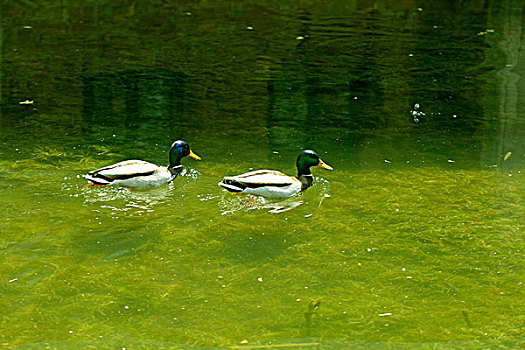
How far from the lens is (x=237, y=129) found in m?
7.30

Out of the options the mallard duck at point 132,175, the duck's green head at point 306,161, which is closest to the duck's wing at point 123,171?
the mallard duck at point 132,175

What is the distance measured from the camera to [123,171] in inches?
217

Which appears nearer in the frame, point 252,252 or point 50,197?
point 252,252

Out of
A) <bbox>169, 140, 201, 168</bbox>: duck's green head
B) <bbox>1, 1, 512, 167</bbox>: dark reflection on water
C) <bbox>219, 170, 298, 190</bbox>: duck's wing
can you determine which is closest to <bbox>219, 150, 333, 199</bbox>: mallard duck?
<bbox>219, 170, 298, 190</bbox>: duck's wing

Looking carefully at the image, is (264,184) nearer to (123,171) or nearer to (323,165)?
(323,165)

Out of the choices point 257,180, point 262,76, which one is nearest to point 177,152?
point 257,180

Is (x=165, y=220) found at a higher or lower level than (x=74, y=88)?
lower

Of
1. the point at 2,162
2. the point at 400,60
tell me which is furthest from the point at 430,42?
the point at 2,162

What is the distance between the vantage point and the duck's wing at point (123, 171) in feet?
18.0

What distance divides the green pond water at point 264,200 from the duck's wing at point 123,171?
144 mm

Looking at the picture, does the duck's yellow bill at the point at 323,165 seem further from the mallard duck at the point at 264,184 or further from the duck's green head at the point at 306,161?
the mallard duck at the point at 264,184

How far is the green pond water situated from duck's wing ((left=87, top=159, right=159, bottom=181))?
144 millimetres

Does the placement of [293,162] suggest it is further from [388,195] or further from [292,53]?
[292,53]

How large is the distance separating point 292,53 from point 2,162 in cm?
519
